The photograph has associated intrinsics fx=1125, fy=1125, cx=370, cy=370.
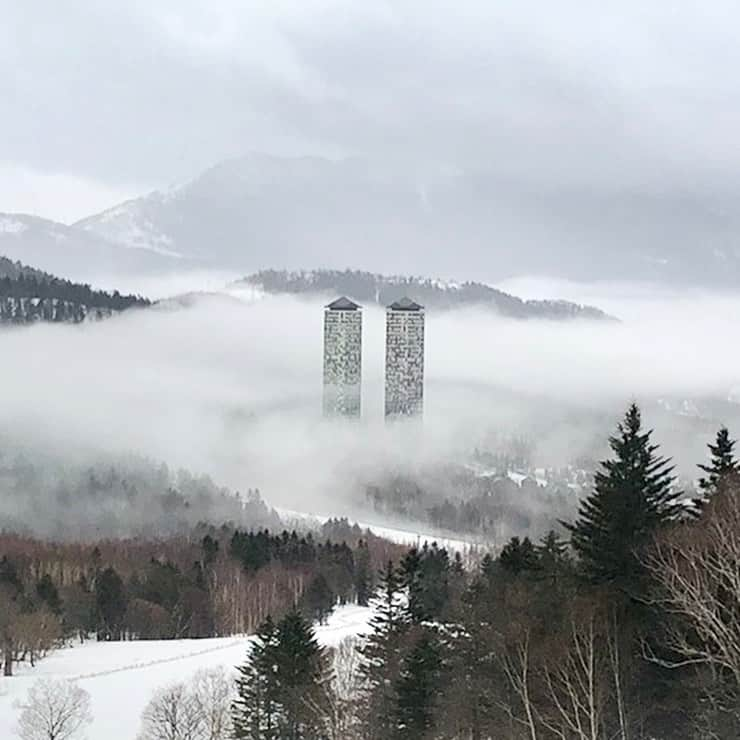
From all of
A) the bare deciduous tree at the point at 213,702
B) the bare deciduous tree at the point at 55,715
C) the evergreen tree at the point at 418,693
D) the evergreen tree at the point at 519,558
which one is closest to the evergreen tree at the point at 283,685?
the bare deciduous tree at the point at 213,702

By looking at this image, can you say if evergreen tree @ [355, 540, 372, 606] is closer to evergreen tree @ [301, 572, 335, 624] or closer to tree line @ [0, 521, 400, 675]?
tree line @ [0, 521, 400, 675]

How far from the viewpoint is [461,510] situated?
19400 cm

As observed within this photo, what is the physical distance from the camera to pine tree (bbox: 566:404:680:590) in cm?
2703

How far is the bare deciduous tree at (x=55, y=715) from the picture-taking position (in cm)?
4831

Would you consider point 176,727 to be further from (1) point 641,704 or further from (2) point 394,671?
A: (1) point 641,704

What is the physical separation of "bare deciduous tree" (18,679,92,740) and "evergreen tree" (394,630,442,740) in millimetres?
19373

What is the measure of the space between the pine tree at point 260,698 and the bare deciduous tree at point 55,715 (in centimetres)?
920

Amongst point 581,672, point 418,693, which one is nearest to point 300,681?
point 418,693

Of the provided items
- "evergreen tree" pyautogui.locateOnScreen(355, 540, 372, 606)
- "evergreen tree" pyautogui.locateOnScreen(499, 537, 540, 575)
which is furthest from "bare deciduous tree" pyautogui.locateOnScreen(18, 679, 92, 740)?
"evergreen tree" pyautogui.locateOnScreen(355, 540, 372, 606)

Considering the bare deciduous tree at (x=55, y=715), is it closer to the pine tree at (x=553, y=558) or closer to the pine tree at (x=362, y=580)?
the pine tree at (x=553, y=558)

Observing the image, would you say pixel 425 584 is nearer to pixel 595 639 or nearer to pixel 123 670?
pixel 123 670

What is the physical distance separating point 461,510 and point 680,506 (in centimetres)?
16769

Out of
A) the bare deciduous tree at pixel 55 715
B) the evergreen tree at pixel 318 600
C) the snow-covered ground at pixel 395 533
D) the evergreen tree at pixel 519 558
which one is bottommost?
the snow-covered ground at pixel 395 533

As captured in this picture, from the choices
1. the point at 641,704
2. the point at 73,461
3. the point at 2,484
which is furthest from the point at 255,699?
the point at 73,461
